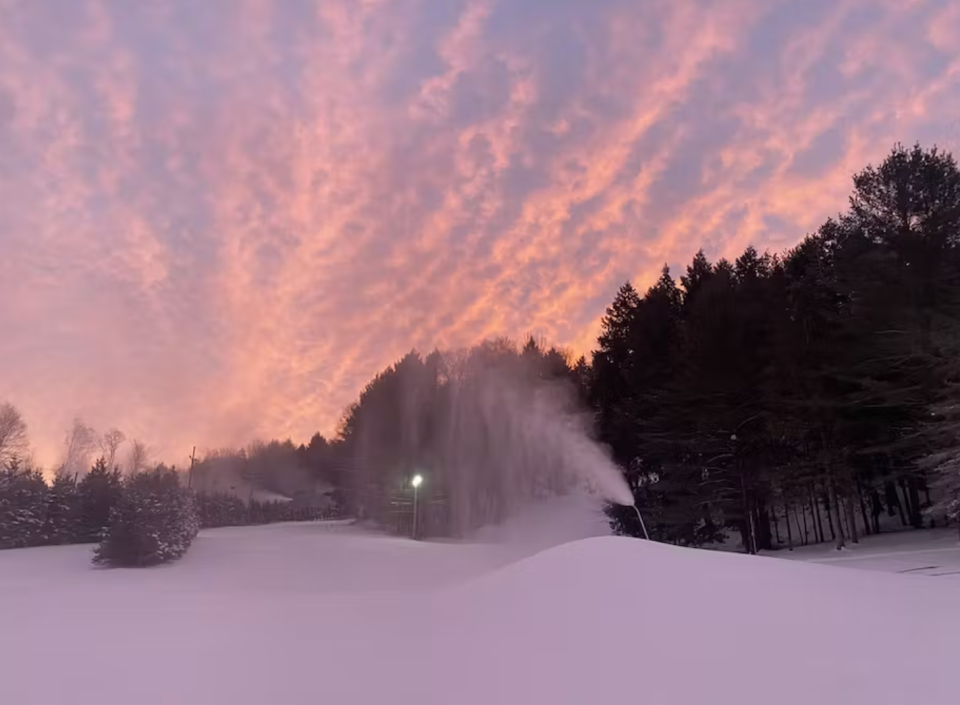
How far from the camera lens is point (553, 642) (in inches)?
304

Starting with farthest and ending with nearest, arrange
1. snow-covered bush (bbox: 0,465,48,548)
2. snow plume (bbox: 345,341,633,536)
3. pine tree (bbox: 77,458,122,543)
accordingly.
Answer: snow plume (bbox: 345,341,633,536) → pine tree (bbox: 77,458,122,543) → snow-covered bush (bbox: 0,465,48,548)

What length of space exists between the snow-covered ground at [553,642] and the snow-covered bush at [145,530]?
31.1 feet

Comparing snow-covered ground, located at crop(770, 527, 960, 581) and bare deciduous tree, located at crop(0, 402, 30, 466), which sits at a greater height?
bare deciduous tree, located at crop(0, 402, 30, 466)

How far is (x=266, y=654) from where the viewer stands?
926 cm

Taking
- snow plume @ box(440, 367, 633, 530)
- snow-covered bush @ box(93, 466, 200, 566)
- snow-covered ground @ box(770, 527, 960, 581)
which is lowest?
snow-covered ground @ box(770, 527, 960, 581)

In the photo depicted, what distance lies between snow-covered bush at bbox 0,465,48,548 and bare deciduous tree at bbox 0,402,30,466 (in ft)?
91.6

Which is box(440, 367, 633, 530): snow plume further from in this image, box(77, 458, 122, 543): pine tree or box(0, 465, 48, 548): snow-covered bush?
box(0, 465, 48, 548): snow-covered bush

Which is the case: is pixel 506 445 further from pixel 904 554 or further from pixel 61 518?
pixel 61 518

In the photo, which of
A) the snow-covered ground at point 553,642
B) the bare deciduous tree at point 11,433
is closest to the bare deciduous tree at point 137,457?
the bare deciduous tree at point 11,433

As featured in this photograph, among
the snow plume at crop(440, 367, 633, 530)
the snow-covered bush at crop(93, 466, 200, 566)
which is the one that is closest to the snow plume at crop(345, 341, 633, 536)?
the snow plume at crop(440, 367, 633, 530)

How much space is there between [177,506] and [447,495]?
27.5 m

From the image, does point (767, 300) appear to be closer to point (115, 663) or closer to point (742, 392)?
point (742, 392)

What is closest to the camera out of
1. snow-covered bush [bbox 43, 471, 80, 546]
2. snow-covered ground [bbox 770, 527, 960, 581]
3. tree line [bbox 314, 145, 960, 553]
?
snow-covered ground [bbox 770, 527, 960, 581]

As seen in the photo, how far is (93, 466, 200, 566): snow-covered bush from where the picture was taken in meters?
23.1
